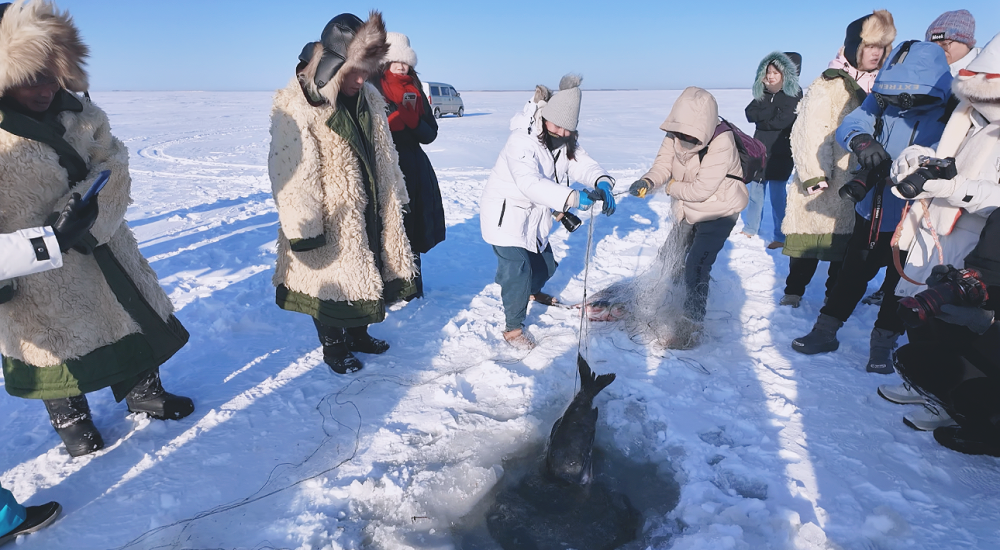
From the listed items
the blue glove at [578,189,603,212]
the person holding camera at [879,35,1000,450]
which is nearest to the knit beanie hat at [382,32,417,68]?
the blue glove at [578,189,603,212]

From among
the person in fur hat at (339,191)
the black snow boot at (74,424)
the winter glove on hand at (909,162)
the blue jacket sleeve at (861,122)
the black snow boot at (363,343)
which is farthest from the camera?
the black snow boot at (363,343)

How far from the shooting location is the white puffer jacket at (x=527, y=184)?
10.6 feet

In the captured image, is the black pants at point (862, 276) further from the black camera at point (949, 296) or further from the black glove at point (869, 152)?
the black camera at point (949, 296)

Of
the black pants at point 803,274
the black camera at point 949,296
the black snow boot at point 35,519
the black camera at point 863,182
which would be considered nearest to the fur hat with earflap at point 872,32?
the black camera at point 863,182

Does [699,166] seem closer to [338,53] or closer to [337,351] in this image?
[338,53]

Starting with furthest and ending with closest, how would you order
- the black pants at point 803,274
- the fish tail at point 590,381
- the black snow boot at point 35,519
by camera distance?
the black pants at point 803,274 → the fish tail at point 590,381 → the black snow boot at point 35,519

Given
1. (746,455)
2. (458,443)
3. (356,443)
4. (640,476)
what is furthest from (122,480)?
(746,455)

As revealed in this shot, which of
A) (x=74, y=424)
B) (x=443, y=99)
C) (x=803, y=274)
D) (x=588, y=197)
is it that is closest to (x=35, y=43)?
(x=74, y=424)

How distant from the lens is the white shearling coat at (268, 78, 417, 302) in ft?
8.87

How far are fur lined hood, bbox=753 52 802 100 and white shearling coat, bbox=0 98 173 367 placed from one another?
5302 mm

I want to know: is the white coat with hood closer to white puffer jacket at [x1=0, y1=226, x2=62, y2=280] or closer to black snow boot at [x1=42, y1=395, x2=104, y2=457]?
white puffer jacket at [x1=0, y1=226, x2=62, y2=280]

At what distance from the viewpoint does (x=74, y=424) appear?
256 cm

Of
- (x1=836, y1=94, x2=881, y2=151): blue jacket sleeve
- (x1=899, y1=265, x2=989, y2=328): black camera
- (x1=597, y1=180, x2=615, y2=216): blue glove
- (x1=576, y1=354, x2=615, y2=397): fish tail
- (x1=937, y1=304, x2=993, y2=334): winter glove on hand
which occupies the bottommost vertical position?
(x1=576, y1=354, x2=615, y2=397): fish tail

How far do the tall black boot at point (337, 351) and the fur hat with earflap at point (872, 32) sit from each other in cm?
426
